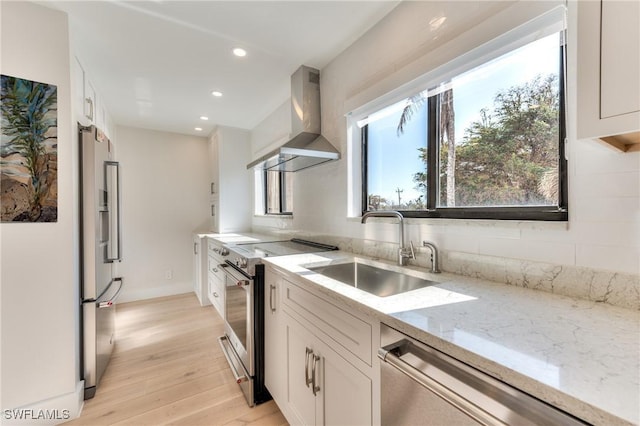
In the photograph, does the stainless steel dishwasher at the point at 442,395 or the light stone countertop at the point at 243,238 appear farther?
the light stone countertop at the point at 243,238

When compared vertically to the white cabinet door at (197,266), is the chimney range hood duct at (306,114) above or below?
above

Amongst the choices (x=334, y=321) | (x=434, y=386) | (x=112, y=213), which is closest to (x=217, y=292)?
(x=112, y=213)

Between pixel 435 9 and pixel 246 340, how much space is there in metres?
2.26

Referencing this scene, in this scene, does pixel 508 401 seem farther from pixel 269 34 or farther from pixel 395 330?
pixel 269 34

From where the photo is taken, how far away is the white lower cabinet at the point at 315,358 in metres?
0.96

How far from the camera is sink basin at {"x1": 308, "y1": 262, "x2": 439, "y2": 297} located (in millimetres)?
1372

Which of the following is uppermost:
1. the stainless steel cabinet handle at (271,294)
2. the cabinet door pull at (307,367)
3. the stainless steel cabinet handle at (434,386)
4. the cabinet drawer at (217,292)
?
the stainless steel cabinet handle at (434,386)

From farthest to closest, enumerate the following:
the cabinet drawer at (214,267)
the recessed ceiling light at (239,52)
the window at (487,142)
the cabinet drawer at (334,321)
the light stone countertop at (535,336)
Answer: the cabinet drawer at (214,267) < the recessed ceiling light at (239,52) < the window at (487,142) < the cabinet drawer at (334,321) < the light stone countertop at (535,336)

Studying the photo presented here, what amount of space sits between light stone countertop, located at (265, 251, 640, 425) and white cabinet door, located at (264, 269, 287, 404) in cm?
60

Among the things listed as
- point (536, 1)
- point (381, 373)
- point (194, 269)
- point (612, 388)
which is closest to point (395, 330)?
point (381, 373)

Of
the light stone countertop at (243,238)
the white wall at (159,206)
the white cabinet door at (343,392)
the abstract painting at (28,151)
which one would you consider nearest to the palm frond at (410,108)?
the white cabinet door at (343,392)

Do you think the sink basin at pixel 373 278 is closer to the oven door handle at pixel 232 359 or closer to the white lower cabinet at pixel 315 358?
the white lower cabinet at pixel 315 358

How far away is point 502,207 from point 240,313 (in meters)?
1.74

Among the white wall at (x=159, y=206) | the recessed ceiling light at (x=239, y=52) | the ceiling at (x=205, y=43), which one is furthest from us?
the white wall at (x=159, y=206)
